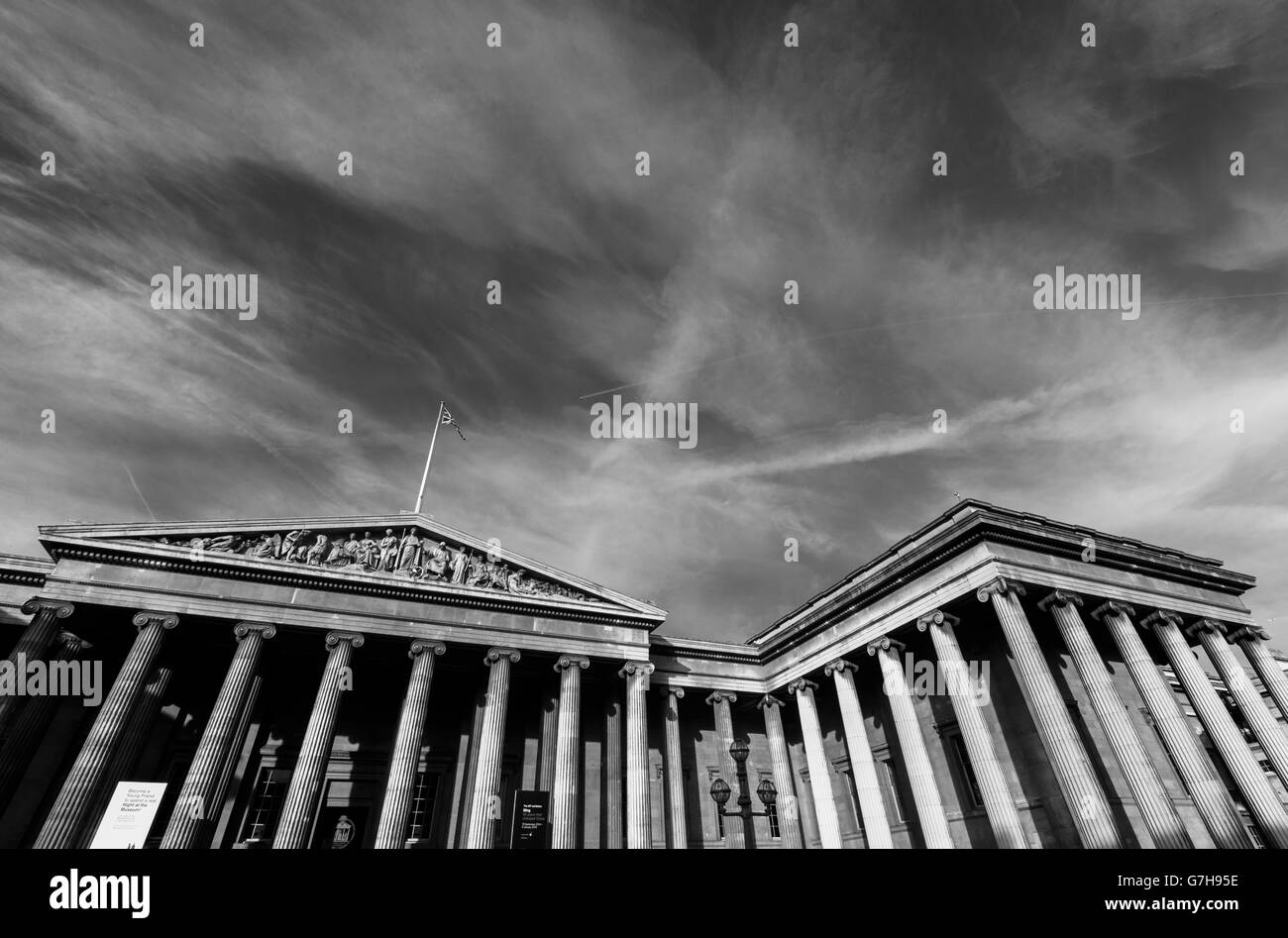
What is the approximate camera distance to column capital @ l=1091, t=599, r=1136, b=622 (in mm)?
21109

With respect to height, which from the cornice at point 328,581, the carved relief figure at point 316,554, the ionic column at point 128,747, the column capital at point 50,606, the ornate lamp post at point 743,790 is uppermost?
the carved relief figure at point 316,554

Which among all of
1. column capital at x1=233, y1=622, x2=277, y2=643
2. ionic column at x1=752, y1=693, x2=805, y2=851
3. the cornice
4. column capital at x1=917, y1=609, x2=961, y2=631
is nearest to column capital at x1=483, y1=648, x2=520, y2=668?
the cornice

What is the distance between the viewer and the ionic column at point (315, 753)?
18.1 m

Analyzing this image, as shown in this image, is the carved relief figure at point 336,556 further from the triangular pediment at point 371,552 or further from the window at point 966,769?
the window at point 966,769

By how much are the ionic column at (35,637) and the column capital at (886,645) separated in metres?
26.0

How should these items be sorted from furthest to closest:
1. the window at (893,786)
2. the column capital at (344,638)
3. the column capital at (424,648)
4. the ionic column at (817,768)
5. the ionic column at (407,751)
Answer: the ionic column at (817,768) < the window at (893,786) < the column capital at (424,648) < the column capital at (344,638) < the ionic column at (407,751)

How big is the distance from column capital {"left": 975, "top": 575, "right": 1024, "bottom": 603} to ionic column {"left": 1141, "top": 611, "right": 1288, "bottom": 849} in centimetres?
683

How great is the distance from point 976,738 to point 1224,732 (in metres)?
8.27

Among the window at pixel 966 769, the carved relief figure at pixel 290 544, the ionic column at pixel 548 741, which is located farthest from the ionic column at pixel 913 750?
the carved relief figure at pixel 290 544

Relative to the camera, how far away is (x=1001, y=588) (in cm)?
1916

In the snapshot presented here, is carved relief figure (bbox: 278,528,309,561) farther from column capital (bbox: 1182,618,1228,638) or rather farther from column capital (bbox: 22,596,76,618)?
column capital (bbox: 1182,618,1228,638)

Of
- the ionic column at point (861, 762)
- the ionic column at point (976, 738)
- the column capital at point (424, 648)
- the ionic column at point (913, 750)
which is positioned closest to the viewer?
the ionic column at point (976, 738)

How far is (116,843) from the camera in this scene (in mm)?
15820
